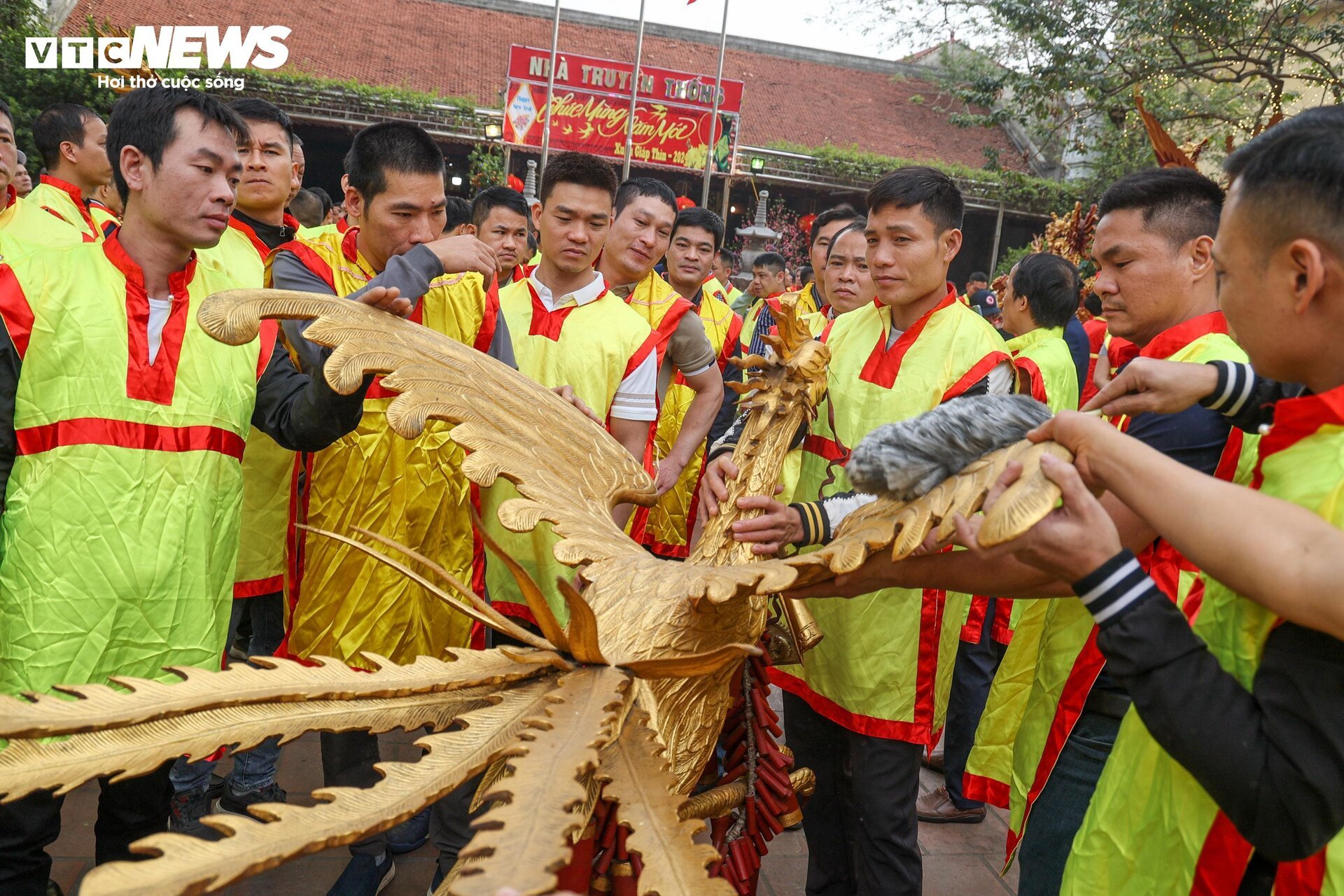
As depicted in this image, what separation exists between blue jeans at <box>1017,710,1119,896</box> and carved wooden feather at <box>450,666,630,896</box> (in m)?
1.12

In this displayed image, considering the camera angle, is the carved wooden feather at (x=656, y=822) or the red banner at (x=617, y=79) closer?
the carved wooden feather at (x=656, y=822)

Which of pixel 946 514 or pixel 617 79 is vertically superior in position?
pixel 617 79

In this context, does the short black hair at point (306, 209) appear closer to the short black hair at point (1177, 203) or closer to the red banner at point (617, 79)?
the short black hair at point (1177, 203)

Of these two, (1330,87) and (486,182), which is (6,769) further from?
(486,182)

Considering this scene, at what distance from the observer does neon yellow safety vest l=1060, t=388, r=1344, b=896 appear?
1.11 metres

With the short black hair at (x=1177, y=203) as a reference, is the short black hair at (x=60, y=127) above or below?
above

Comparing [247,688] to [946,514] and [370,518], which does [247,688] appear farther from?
[370,518]

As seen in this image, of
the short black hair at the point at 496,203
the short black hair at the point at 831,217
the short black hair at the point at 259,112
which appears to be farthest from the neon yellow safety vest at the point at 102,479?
the short black hair at the point at 831,217

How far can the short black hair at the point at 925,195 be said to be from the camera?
250 cm

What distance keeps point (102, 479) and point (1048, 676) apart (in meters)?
2.07

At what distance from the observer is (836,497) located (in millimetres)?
1904

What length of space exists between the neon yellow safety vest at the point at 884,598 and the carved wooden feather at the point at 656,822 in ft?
4.12

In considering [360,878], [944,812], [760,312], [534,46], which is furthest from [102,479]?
[534,46]

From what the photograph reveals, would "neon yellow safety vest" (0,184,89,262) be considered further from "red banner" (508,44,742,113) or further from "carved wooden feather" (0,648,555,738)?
"red banner" (508,44,742,113)
